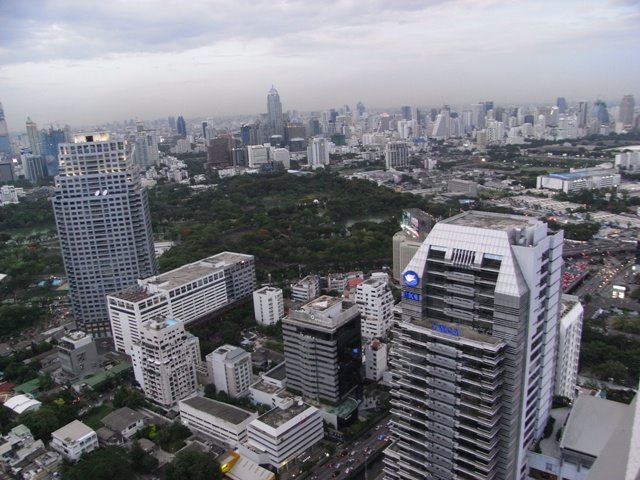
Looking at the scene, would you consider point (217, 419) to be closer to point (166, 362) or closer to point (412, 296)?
point (166, 362)

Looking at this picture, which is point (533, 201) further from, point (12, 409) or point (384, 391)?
point (12, 409)

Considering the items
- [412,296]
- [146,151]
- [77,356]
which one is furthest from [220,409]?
[146,151]

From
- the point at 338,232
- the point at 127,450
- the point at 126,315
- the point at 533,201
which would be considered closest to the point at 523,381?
the point at 127,450

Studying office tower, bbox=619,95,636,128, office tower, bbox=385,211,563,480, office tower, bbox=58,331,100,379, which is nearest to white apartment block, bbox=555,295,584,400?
office tower, bbox=385,211,563,480

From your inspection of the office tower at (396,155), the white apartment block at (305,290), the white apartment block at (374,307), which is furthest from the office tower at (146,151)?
the white apartment block at (374,307)

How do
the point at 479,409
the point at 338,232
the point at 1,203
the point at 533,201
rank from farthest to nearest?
the point at 1,203, the point at 533,201, the point at 338,232, the point at 479,409

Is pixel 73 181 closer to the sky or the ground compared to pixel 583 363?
closer to the sky
